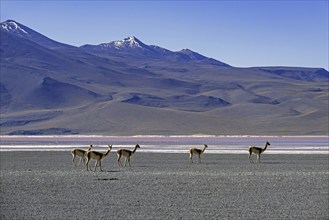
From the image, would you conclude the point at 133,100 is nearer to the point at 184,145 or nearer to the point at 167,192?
the point at 184,145

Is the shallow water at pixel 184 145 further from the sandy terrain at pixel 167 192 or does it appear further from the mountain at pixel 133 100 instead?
the mountain at pixel 133 100

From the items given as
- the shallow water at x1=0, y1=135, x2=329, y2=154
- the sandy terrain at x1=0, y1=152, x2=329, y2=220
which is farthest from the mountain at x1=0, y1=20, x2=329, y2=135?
the sandy terrain at x1=0, y1=152, x2=329, y2=220

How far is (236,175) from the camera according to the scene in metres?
21.1

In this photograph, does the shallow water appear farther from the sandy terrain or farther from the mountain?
the mountain

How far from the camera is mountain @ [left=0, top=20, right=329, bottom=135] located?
314 ft

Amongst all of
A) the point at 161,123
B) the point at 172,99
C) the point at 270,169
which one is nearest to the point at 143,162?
the point at 270,169

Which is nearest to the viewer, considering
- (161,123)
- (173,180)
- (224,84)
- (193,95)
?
(173,180)

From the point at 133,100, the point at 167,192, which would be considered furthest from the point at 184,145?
the point at 133,100

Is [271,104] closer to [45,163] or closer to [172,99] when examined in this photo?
[172,99]

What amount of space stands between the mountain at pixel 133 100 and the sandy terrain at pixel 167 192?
210ft

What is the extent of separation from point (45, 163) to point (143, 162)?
394cm

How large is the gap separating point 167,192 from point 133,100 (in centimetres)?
10383

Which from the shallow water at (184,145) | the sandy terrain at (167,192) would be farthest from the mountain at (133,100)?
the sandy terrain at (167,192)

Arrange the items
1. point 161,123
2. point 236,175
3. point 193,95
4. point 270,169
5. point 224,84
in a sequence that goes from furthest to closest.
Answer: point 224,84, point 193,95, point 161,123, point 270,169, point 236,175
